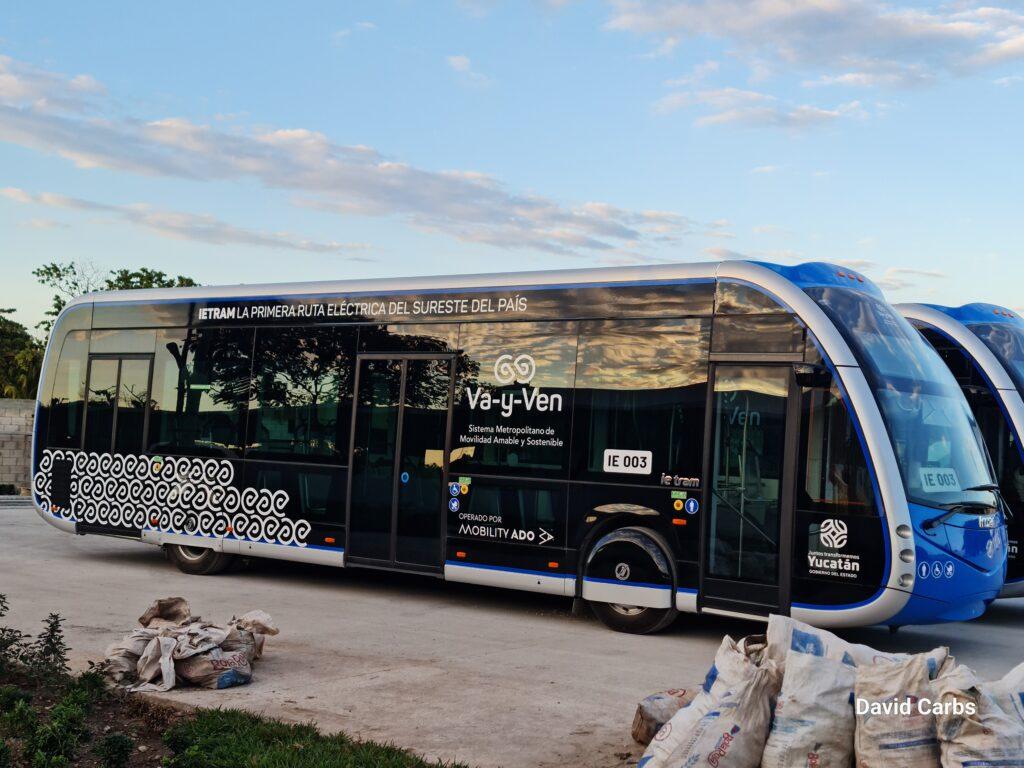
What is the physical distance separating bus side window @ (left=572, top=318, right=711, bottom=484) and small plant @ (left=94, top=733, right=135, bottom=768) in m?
5.85

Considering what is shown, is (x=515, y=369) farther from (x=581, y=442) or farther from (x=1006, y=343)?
(x=1006, y=343)

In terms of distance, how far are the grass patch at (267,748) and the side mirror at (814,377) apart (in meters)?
5.08

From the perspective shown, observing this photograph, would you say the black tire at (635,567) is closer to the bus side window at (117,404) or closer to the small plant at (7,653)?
the small plant at (7,653)

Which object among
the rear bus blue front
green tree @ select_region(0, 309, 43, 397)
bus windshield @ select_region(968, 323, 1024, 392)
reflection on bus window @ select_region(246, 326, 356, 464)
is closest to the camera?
the rear bus blue front

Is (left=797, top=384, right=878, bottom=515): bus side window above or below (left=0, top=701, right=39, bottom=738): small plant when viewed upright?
above

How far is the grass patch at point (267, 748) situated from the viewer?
19.2ft

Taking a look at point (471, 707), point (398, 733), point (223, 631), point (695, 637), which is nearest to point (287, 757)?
point (398, 733)

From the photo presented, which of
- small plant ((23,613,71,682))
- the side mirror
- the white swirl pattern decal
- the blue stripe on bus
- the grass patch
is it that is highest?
the side mirror

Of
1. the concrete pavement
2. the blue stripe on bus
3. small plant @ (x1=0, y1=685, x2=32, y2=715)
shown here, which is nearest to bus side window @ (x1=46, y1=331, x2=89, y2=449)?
the concrete pavement

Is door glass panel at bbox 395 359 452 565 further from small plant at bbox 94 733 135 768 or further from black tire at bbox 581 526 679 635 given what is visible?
small plant at bbox 94 733 135 768

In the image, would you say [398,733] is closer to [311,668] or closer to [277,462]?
[311,668]

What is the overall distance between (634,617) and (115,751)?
5.98 m

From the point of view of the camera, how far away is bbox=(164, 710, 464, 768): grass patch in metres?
5.86

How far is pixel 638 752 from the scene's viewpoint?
6473mm
